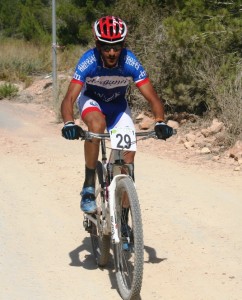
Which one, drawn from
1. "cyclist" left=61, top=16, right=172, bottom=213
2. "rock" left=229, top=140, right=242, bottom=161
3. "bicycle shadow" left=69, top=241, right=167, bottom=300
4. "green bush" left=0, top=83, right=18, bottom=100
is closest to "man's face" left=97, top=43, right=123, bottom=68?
"cyclist" left=61, top=16, right=172, bottom=213

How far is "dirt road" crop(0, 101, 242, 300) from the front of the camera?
14.7 feet

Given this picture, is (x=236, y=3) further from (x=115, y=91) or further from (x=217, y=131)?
(x=115, y=91)

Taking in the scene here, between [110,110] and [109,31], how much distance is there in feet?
2.01

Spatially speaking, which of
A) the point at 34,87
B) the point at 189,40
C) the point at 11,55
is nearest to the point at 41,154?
the point at 189,40

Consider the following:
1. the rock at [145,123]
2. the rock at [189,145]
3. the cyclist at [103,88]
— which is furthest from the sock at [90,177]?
the rock at [145,123]

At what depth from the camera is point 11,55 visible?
1989cm

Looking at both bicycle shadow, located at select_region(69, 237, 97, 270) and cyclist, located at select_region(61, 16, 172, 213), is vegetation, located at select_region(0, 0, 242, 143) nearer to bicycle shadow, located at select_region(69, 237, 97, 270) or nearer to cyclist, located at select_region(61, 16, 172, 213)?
bicycle shadow, located at select_region(69, 237, 97, 270)

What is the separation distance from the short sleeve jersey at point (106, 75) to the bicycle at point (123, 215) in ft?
1.91

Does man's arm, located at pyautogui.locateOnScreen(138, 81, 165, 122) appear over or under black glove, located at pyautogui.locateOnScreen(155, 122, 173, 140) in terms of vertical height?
over

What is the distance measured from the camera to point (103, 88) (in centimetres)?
482

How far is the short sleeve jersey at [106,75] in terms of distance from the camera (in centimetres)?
464

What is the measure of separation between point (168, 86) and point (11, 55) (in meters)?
10.1

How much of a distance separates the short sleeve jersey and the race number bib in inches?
24.8

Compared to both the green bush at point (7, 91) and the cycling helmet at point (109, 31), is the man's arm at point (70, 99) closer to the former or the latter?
the cycling helmet at point (109, 31)
